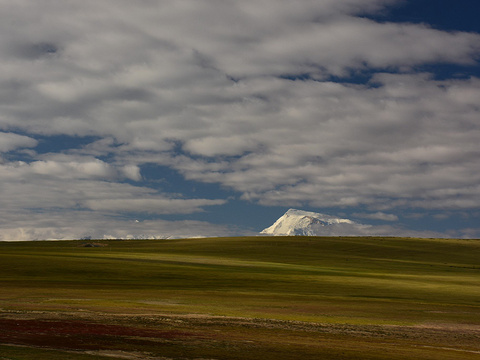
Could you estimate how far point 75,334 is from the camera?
84.9 ft

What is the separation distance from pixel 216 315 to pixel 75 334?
1194 cm

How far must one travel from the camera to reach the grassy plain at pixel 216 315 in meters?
23.7

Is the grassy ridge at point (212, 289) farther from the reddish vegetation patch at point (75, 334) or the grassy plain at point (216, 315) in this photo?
the reddish vegetation patch at point (75, 334)

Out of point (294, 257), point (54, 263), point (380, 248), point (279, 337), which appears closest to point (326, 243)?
point (380, 248)

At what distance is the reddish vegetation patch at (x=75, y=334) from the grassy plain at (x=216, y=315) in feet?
0.16

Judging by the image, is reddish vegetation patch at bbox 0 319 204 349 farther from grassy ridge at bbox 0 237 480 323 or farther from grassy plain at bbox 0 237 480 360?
grassy ridge at bbox 0 237 480 323

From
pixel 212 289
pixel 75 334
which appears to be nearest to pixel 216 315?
pixel 75 334

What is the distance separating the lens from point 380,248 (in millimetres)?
162750

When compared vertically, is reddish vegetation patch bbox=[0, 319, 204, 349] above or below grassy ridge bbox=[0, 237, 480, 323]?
above

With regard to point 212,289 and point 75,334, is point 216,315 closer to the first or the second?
point 75,334

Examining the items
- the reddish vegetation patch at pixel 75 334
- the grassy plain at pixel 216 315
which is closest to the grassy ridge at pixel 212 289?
the grassy plain at pixel 216 315

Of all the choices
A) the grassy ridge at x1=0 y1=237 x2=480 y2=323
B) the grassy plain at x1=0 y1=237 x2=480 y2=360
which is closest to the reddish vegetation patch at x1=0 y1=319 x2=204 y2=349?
the grassy plain at x1=0 y1=237 x2=480 y2=360

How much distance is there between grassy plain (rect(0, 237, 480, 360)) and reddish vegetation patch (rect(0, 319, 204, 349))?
0.16ft

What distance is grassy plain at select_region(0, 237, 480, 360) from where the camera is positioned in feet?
77.7
